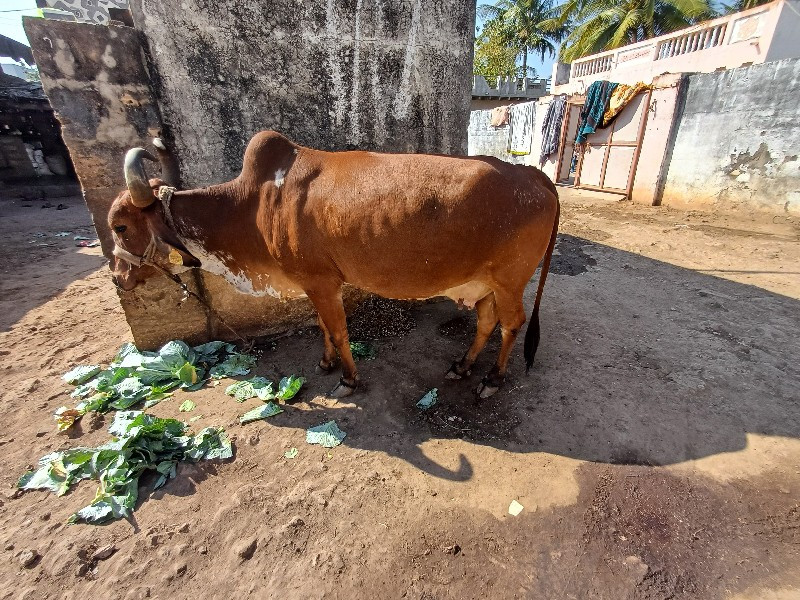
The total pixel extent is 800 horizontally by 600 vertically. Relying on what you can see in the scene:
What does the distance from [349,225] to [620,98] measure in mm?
10781

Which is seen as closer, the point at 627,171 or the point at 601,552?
the point at 601,552

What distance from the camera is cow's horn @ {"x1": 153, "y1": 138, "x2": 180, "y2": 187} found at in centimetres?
312

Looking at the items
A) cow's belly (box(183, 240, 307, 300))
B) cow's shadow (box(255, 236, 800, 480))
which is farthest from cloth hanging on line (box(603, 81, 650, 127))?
cow's belly (box(183, 240, 307, 300))

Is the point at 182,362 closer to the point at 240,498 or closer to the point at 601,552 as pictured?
the point at 240,498

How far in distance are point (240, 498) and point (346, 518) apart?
68cm

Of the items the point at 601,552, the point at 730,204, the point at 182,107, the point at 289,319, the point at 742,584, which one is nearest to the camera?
the point at 742,584

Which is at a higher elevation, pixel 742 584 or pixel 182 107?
pixel 182 107

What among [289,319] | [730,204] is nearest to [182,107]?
[289,319]

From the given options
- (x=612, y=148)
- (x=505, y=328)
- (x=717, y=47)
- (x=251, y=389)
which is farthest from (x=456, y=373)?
(x=717, y=47)

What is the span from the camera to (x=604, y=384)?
3293 millimetres

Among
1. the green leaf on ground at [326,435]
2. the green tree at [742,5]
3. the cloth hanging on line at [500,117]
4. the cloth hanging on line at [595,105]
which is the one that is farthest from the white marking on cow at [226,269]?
the green tree at [742,5]

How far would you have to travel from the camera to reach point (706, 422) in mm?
2854

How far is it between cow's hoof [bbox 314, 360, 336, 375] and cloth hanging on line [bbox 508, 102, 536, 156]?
44.8ft

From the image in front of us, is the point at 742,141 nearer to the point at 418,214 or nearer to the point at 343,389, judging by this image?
the point at 418,214
